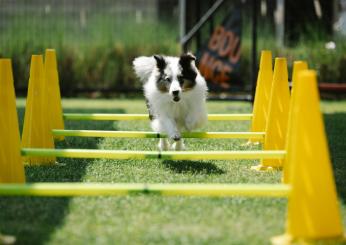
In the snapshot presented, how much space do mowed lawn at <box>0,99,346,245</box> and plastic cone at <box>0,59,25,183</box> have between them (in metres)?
0.30

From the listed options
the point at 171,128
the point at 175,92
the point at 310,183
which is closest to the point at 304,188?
the point at 310,183

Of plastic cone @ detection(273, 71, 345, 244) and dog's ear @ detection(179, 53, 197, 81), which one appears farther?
dog's ear @ detection(179, 53, 197, 81)

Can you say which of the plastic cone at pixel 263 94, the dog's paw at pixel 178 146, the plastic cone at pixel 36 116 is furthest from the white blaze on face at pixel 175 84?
the plastic cone at pixel 36 116

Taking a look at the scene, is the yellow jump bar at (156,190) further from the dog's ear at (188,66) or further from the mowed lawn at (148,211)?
the dog's ear at (188,66)

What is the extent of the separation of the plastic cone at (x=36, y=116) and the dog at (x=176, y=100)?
100 centimetres

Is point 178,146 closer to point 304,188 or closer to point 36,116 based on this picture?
point 36,116

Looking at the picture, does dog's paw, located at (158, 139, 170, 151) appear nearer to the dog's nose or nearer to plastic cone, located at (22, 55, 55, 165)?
the dog's nose

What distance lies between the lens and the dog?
18.3 ft

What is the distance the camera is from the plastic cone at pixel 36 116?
17.1ft

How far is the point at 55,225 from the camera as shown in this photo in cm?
351

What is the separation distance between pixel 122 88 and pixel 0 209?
27.3 ft

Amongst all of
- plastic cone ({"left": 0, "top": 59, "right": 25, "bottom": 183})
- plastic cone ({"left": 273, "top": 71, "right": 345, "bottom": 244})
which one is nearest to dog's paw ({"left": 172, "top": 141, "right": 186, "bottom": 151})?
plastic cone ({"left": 0, "top": 59, "right": 25, "bottom": 183})

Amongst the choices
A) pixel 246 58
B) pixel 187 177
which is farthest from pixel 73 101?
pixel 187 177

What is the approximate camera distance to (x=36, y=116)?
206 inches
